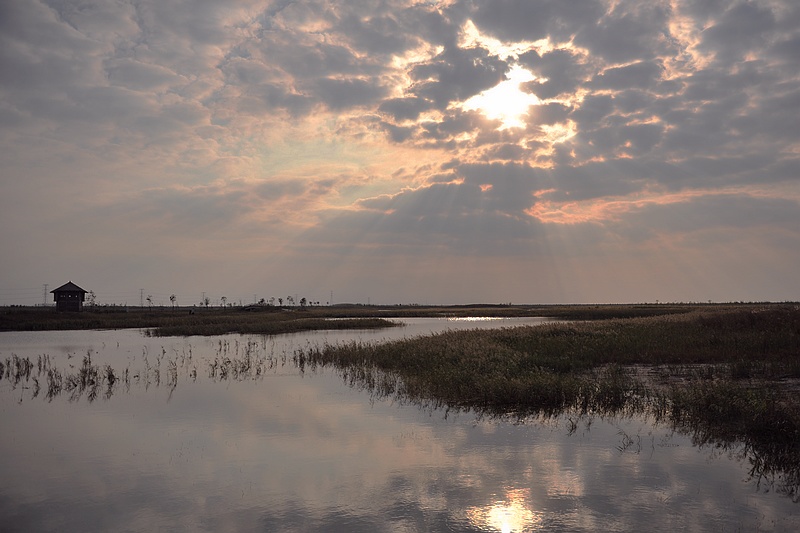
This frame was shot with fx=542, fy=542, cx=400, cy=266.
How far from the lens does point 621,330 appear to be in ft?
119

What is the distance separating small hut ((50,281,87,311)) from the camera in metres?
97.2

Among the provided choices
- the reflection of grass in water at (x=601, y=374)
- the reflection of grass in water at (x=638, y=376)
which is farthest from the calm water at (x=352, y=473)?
the reflection of grass in water at (x=601, y=374)

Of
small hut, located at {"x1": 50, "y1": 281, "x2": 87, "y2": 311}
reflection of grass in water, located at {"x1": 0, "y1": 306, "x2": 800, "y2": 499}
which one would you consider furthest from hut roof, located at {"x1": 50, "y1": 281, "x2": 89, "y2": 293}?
reflection of grass in water, located at {"x1": 0, "y1": 306, "x2": 800, "y2": 499}

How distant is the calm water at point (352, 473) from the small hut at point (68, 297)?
8979 centimetres

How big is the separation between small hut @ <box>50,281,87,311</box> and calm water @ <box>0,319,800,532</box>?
89.8 meters

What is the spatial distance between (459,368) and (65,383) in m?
18.0

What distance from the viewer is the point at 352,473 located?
40.1ft

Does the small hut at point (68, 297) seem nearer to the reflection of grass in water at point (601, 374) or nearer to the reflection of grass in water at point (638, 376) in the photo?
the reflection of grass in water at point (601, 374)

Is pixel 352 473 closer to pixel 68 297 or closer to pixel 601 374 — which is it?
pixel 601 374

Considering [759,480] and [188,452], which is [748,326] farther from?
[188,452]

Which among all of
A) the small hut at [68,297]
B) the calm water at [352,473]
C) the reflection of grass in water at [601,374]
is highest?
the small hut at [68,297]

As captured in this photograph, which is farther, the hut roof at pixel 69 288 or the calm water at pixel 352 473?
the hut roof at pixel 69 288

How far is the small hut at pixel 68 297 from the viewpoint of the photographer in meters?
97.2

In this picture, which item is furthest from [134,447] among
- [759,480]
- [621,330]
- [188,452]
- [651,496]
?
[621,330]
